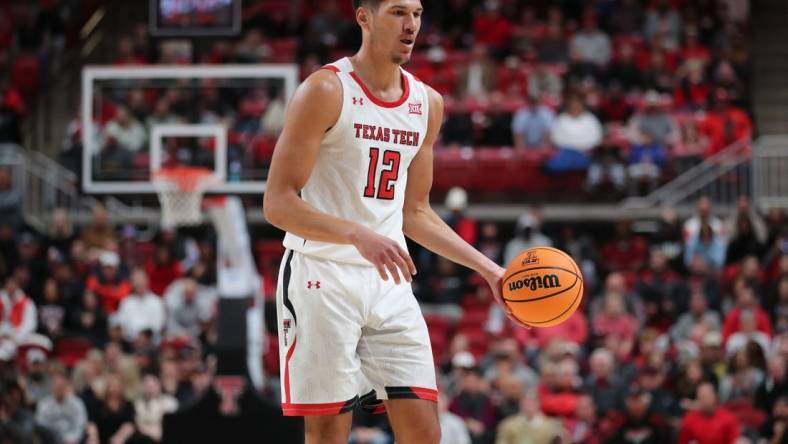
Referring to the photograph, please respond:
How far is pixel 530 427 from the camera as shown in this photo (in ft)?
40.9

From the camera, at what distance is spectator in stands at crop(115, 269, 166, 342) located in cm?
1546

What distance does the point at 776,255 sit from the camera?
577 inches

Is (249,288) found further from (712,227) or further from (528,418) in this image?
(712,227)

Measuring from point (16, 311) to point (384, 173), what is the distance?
1104 centimetres

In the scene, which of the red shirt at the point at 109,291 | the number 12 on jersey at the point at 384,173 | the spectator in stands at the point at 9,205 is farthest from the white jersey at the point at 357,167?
the spectator in stands at the point at 9,205

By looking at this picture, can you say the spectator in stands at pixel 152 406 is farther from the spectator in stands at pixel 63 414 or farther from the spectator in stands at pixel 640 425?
the spectator in stands at pixel 640 425

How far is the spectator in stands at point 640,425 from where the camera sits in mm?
12234

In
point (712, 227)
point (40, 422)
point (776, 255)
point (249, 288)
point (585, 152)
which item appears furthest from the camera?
point (585, 152)

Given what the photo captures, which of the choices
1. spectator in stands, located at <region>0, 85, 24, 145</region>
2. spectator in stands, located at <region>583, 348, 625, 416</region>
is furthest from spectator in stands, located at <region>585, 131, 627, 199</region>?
spectator in stands, located at <region>0, 85, 24, 145</region>

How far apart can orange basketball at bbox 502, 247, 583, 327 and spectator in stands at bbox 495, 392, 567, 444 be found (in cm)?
706

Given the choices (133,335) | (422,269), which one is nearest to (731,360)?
(422,269)

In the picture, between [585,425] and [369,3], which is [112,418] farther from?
[369,3]

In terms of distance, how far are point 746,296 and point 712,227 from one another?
227cm

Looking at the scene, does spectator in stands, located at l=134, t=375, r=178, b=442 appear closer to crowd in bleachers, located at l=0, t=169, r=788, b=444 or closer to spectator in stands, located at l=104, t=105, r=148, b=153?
crowd in bleachers, located at l=0, t=169, r=788, b=444
